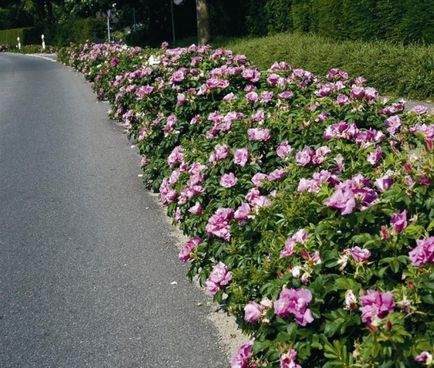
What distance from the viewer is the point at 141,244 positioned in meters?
5.38

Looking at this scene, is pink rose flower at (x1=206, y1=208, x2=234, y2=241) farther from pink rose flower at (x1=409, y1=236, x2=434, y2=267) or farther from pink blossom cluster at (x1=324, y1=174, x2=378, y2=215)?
pink rose flower at (x1=409, y1=236, x2=434, y2=267)

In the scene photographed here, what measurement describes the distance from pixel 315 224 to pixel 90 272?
247 centimetres

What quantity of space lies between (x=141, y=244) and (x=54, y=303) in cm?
121

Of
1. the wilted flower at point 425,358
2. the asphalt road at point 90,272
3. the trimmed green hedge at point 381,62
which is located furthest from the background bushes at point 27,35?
the wilted flower at point 425,358

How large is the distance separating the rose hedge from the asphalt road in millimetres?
447

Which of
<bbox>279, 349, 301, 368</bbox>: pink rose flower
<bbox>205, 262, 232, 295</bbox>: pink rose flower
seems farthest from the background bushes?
<bbox>279, 349, 301, 368</bbox>: pink rose flower

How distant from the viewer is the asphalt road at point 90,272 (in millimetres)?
3660

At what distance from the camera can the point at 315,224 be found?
9.33 ft

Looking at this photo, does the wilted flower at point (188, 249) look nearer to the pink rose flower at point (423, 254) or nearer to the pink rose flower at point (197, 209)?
the pink rose flower at point (197, 209)

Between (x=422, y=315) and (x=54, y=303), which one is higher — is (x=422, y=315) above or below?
above

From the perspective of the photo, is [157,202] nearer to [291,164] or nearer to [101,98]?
[291,164]

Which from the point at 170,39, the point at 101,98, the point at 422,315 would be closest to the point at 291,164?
the point at 422,315

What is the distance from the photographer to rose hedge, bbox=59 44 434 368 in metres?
2.20

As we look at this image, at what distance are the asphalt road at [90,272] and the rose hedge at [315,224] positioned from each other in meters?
0.45
